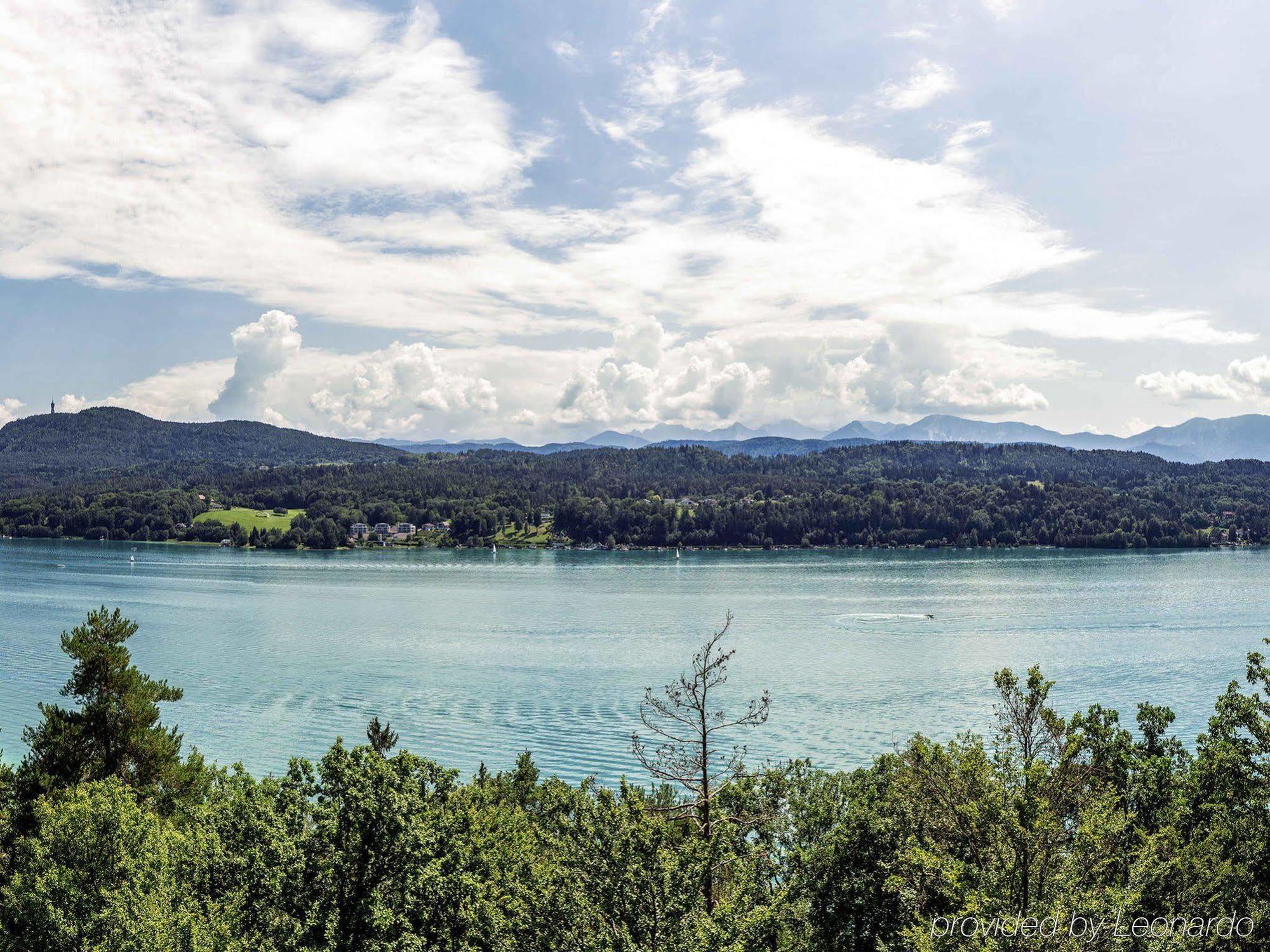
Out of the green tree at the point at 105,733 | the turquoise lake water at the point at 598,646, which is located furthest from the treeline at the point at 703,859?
the turquoise lake water at the point at 598,646

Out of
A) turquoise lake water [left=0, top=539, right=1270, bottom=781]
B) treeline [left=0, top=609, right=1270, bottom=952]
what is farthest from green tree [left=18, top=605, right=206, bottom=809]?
turquoise lake water [left=0, top=539, right=1270, bottom=781]

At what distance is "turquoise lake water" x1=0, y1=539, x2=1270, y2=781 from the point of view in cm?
4991

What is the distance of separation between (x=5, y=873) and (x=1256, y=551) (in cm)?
20553

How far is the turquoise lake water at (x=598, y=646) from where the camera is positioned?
49906mm

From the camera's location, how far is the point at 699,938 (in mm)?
13531

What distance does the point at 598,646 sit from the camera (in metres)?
76.2

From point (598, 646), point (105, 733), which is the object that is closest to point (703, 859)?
point (105, 733)

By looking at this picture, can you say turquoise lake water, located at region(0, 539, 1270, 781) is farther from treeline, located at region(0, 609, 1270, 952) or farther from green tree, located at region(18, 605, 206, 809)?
treeline, located at region(0, 609, 1270, 952)

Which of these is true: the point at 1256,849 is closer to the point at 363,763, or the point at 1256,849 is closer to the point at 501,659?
the point at 363,763

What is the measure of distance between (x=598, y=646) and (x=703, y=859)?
62054mm

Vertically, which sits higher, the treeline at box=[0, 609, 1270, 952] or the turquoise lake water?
Answer: the treeline at box=[0, 609, 1270, 952]

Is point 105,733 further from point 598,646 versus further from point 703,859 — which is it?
point 598,646

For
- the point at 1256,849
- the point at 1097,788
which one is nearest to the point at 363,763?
the point at 1097,788

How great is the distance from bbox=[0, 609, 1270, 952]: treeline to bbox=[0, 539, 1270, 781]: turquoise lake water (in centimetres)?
2205
